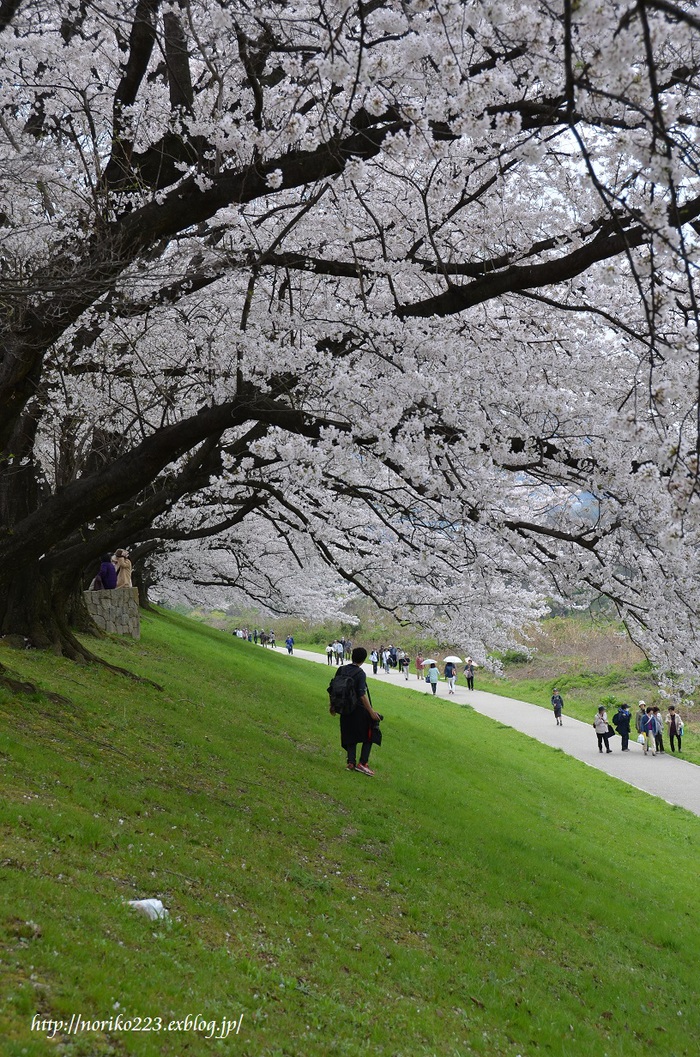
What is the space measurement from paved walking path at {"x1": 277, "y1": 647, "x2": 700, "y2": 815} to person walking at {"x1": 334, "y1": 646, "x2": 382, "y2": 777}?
350 inches

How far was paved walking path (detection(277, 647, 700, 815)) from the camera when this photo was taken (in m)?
18.7

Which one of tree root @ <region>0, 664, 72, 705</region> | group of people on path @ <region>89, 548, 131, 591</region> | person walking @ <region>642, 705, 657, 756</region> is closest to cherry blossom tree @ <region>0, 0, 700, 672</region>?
tree root @ <region>0, 664, 72, 705</region>

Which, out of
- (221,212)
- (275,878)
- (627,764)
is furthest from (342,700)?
(627,764)

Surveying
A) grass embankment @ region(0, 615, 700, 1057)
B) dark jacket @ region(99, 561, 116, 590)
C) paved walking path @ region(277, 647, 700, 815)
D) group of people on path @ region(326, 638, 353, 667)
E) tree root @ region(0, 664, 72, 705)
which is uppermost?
dark jacket @ region(99, 561, 116, 590)

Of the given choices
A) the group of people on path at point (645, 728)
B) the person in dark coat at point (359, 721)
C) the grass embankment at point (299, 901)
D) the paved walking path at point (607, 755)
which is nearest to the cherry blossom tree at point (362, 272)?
the person in dark coat at point (359, 721)

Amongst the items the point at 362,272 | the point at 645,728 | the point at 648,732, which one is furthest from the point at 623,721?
the point at 362,272

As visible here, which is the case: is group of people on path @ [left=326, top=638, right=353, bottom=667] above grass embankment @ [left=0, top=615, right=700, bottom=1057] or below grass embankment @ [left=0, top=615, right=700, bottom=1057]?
above

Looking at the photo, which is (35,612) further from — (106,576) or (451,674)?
(451,674)

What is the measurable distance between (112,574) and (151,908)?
1473cm

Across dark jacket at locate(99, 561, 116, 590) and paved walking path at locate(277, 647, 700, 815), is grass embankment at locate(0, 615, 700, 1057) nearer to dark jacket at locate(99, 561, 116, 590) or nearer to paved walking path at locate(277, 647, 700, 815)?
paved walking path at locate(277, 647, 700, 815)

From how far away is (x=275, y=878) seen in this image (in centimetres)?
660

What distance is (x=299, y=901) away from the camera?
20.7 ft

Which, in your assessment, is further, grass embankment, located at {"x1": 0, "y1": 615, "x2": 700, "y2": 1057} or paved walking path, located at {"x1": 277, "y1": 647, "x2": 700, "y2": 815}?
paved walking path, located at {"x1": 277, "y1": 647, "x2": 700, "y2": 815}

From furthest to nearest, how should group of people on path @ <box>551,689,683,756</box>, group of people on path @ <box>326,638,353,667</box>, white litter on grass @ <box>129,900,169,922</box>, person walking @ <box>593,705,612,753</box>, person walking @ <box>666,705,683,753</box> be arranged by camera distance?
group of people on path @ <box>326,638,353,667</box>, person walking @ <box>666,705,683,753</box>, group of people on path @ <box>551,689,683,756</box>, person walking @ <box>593,705,612,753</box>, white litter on grass @ <box>129,900,169,922</box>
